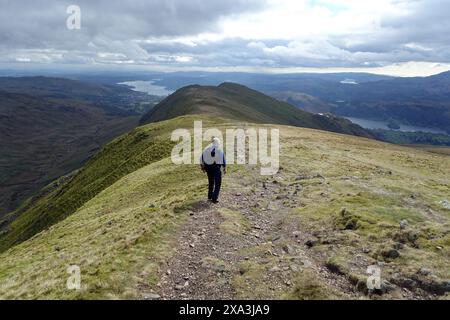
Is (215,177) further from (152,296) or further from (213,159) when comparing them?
(152,296)

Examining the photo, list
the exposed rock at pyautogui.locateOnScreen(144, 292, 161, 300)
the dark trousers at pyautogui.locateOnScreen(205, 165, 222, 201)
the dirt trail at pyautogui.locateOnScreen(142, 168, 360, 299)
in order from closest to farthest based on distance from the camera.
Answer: the exposed rock at pyautogui.locateOnScreen(144, 292, 161, 300) < the dirt trail at pyautogui.locateOnScreen(142, 168, 360, 299) < the dark trousers at pyautogui.locateOnScreen(205, 165, 222, 201)

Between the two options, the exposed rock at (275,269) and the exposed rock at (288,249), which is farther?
the exposed rock at (288,249)

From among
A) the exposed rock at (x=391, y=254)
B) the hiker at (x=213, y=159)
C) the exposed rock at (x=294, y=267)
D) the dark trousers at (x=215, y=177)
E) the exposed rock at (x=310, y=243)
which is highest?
the hiker at (x=213, y=159)

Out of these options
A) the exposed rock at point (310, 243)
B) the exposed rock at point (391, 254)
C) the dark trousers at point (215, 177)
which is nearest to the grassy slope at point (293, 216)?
the exposed rock at point (391, 254)

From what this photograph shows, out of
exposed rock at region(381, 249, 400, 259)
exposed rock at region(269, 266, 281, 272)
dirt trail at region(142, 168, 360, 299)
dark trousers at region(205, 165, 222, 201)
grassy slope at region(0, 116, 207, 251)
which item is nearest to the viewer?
dirt trail at region(142, 168, 360, 299)

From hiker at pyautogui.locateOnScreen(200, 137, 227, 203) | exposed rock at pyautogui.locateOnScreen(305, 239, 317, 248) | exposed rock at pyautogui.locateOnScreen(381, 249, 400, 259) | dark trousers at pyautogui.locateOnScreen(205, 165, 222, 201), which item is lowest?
exposed rock at pyautogui.locateOnScreen(305, 239, 317, 248)

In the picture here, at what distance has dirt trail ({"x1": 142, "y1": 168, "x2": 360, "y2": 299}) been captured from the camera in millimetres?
12531

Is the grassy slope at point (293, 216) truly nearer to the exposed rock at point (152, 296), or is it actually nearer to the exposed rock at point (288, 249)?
the exposed rock at point (152, 296)

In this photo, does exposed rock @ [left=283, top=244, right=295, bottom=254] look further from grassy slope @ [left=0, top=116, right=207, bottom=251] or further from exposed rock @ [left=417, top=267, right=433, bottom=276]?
grassy slope @ [left=0, top=116, right=207, bottom=251]

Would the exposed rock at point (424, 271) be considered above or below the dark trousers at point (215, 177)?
below

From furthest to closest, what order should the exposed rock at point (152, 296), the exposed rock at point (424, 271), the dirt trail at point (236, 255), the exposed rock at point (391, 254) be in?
the exposed rock at point (391, 254) < the exposed rock at point (424, 271) < the dirt trail at point (236, 255) < the exposed rock at point (152, 296)

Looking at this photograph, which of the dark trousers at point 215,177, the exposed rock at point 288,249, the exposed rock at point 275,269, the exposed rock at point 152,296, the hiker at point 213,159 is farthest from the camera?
the dark trousers at point 215,177

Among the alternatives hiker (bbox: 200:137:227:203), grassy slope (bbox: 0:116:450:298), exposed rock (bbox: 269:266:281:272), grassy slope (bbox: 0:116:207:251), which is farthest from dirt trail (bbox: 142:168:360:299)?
grassy slope (bbox: 0:116:207:251)

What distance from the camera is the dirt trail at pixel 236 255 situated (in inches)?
493
